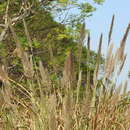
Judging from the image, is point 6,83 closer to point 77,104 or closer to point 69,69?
point 69,69

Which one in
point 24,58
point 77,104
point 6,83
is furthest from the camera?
point 77,104

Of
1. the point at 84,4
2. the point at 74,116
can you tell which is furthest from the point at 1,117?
the point at 84,4

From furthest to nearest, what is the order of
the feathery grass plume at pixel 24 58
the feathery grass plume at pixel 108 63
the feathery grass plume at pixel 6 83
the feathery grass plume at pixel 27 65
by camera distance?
the feathery grass plume at pixel 108 63 < the feathery grass plume at pixel 6 83 < the feathery grass plume at pixel 27 65 < the feathery grass plume at pixel 24 58

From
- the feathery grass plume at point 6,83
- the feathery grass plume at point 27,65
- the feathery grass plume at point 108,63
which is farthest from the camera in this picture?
the feathery grass plume at point 108,63

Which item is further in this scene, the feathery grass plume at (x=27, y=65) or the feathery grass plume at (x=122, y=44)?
the feathery grass plume at (x=122, y=44)

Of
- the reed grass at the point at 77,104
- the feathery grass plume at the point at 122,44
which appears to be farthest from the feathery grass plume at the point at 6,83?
the feathery grass plume at the point at 122,44


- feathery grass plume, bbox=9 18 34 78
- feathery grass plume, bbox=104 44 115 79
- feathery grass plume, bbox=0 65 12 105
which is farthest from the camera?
feathery grass plume, bbox=104 44 115 79

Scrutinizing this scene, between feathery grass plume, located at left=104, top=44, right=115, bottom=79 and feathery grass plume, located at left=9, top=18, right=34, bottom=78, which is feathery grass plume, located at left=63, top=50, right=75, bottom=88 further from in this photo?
feathery grass plume, located at left=104, top=44, right=115, bottom=79

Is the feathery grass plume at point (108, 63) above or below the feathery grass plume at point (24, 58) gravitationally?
below

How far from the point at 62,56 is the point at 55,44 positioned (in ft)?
8.12

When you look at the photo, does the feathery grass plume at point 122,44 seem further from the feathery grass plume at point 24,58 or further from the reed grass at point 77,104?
the feathery grass plume at point 24,58

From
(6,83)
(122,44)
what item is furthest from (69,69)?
(122,44)

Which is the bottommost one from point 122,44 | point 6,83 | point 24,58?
point 6,83

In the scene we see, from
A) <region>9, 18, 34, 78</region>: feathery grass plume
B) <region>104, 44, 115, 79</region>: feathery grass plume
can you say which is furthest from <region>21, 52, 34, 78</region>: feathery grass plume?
<region>104, 44, 115, 79</region>: feathery grass plume
